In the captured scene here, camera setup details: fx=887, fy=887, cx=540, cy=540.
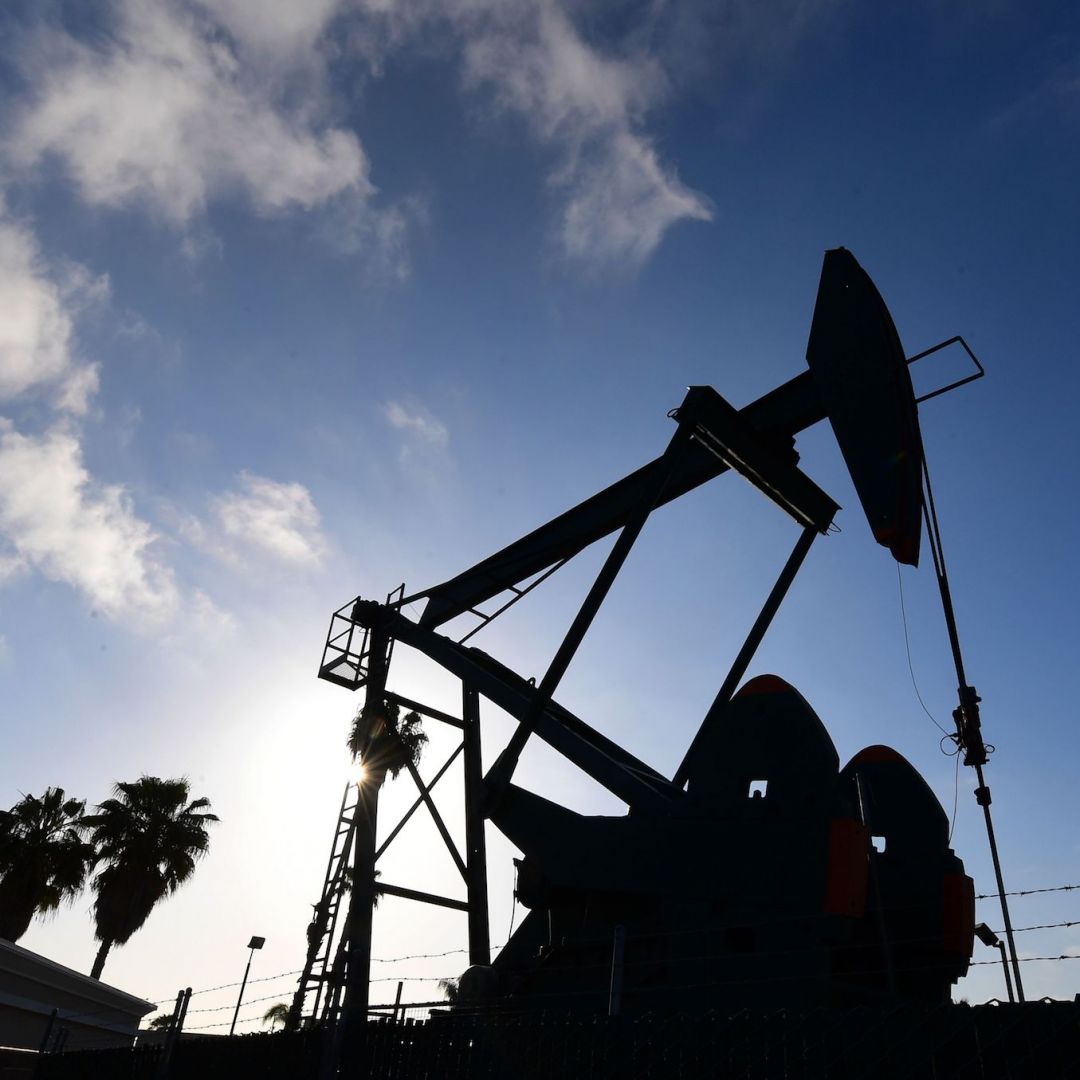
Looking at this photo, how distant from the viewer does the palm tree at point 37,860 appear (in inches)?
Result: 914

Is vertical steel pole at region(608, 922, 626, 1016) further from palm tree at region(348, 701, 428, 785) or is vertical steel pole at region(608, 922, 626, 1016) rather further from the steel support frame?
palm tree at region(348, 701, 428, 785)

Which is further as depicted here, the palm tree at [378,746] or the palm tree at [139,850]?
the palm tree at [139,850]

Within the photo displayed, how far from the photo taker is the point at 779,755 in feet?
30.7

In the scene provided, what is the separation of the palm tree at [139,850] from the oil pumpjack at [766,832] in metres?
15.5

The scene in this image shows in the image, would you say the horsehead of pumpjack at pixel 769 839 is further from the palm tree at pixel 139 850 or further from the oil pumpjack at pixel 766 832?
the palm tree at pixel 139 850

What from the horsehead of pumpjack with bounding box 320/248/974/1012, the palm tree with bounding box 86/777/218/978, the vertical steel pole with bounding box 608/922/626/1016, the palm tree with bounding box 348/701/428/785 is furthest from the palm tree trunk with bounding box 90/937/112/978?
the vertical steel pole with bounding box 608/922/626/1016

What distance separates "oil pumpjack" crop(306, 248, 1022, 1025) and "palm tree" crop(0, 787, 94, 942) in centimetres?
1562

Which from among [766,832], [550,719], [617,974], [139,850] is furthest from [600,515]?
[139,850]

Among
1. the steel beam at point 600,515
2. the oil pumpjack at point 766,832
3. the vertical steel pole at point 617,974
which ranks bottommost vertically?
the vertical steel pole at point 617,974

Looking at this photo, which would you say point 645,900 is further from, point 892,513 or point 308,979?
point 308,979

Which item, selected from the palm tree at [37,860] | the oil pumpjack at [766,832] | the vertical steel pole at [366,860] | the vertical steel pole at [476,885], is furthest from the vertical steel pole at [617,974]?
the palm tree at [37,860]

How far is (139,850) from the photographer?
25.2 m

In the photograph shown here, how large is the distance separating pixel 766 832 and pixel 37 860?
22275 mm

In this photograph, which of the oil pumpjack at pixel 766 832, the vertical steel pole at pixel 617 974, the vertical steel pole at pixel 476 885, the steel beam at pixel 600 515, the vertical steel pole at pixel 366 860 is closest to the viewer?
the vertical steel pole at pixel 617 974
